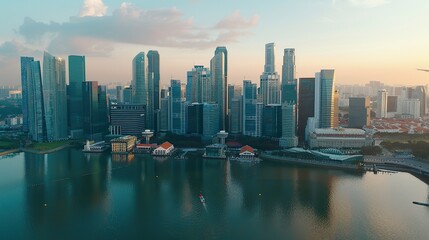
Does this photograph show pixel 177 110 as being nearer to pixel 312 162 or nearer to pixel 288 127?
pixel 288 127

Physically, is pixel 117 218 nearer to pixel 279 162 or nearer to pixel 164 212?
pixel 164 212

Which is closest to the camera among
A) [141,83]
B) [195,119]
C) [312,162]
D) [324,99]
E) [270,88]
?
[312,162]

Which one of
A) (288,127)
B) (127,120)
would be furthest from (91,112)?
(288,127)

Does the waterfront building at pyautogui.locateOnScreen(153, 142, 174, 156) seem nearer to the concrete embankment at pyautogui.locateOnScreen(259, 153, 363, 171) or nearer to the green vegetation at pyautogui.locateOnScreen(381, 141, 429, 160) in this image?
the concrete embankment at pyautogui.locateOnScreen(259, 153, 363, 171)

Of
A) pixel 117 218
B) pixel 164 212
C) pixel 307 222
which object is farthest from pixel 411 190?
pixel 117 218

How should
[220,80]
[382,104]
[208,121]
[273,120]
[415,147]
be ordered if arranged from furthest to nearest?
[382,104] → [220,80] → [208,121] → [273,120] → [415,147]

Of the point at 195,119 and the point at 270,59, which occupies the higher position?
the point at 270,59

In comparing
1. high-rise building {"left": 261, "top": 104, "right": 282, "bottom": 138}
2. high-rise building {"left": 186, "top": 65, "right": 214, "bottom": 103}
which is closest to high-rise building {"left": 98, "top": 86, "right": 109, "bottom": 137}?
high-rise building {"left": 186, "top": 65, "right": 214, "bottom": 103}

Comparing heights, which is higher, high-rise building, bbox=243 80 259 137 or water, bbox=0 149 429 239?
high-rise building, bbox=243 80 259 137
